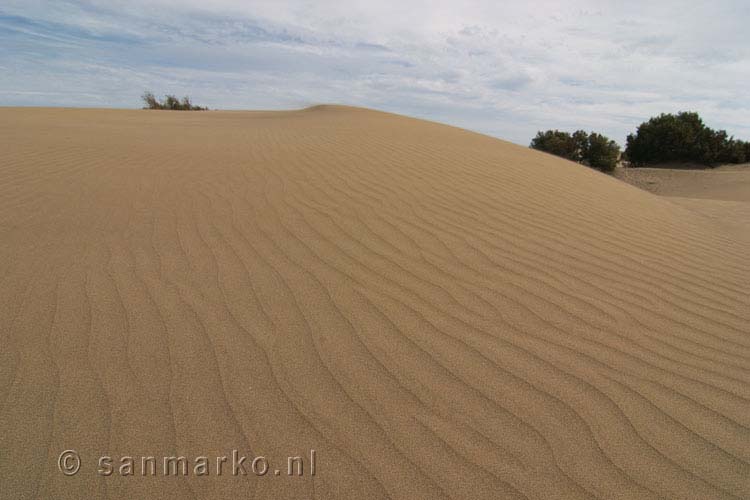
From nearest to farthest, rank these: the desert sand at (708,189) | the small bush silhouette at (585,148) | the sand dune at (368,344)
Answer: the sand dune at (368,344) → the desert sand at (708,189) → the small bush silhouette at (585,148)

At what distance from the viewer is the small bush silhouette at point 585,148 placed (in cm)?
2192

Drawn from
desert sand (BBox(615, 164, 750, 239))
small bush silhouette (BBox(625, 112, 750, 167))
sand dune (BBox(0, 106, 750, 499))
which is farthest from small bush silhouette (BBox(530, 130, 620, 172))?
sand dune (BBox(0, 106, 750, 499))

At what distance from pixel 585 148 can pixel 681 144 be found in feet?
19.5

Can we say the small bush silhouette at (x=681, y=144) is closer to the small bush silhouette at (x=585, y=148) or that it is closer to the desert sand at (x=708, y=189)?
the desert sand at (x=708, y=189)

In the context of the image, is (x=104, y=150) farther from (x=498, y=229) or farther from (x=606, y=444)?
(x=606, y=444)

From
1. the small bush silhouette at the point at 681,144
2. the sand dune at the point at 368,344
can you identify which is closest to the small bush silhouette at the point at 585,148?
the small bush silhouette at the point at 681,144

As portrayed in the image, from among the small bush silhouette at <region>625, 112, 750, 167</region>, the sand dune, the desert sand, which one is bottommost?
the sand dune

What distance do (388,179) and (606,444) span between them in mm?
4158

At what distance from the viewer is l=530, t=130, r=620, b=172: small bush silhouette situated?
2192cm

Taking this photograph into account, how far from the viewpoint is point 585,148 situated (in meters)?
22.8

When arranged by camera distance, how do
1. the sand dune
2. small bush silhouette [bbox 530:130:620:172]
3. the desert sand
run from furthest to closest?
small bush silhouette [bbox 530:130:620:172]
the desert sand
the sand dune

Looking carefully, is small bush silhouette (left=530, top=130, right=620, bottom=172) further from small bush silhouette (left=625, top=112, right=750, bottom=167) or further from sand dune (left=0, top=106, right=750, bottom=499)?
sand dune (left=0, top=106, right=750, bottom=499)

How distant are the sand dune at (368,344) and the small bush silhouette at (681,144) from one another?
23.1 m

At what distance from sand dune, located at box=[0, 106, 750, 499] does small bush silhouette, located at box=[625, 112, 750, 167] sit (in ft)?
75.7
